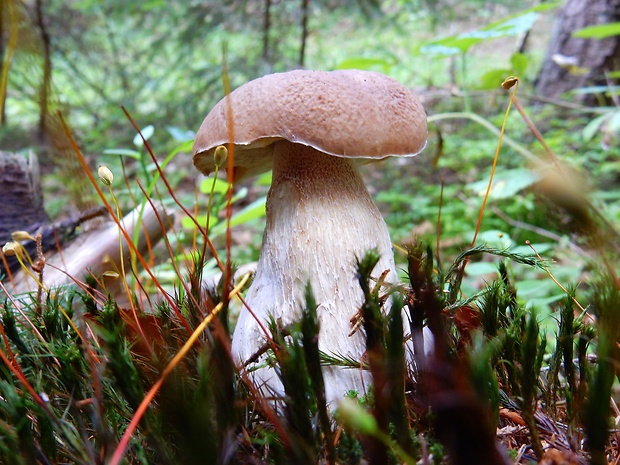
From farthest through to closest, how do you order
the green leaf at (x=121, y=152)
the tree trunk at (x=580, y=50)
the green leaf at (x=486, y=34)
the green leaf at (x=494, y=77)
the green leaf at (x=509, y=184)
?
the tree trunk at (x=580, y=50), the green leaf at (x=494, y=77), the green leaf at (x=509, y=184), the green leaf at (x=486, y=34), the green leaf at (x=121, y=152)

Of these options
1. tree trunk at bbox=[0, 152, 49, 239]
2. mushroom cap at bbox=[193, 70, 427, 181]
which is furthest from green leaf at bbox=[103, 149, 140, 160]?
mushroom cap at bbox=[193, 70, 427, 181]

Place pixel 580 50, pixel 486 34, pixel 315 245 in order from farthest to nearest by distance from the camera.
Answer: pixel 580 50, pixel 486 34, pixel 315 245

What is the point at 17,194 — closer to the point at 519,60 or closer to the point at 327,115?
the point at 327,115

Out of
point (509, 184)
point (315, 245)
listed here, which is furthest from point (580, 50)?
point (315, 245)

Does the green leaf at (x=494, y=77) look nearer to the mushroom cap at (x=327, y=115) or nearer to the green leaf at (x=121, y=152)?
the mushroom cap at (x=327, y=115)

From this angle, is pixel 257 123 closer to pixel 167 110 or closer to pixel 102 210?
pixel 102 210

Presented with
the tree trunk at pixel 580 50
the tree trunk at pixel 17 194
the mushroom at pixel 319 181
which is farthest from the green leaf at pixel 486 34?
the tree trunk at pixel 17 194
